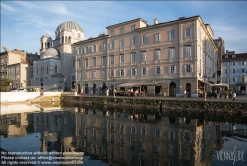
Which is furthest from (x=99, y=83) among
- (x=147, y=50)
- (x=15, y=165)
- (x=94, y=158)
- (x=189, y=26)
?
(x=15, y=165)

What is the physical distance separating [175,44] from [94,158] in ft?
96.9

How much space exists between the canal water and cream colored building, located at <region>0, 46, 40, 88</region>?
5750 centimetres

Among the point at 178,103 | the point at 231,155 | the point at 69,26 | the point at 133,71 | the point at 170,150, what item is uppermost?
the point at 69,26

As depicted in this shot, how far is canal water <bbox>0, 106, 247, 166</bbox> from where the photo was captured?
9.96 meters

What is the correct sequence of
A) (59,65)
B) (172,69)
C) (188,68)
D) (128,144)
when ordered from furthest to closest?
(59,65) → (172,69) → (188,68) → (128,144)

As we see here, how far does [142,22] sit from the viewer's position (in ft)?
133

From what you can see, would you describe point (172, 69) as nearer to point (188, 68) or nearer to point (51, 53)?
point (188, 68)

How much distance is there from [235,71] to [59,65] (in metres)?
55.6

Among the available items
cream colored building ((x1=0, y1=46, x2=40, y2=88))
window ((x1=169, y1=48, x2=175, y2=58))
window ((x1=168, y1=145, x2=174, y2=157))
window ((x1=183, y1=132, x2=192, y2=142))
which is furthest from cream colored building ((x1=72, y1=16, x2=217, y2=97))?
cream colored building ((x1=0, y1=46, x2=40, y2=88))

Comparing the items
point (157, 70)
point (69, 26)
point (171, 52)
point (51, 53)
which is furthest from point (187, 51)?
point (69, 26)

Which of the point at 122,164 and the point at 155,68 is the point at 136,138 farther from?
the point at 155,68

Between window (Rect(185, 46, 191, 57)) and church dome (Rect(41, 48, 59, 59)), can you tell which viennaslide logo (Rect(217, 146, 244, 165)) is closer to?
→ window (Rect(185, 46, 191, 57))

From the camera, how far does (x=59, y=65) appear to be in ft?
196

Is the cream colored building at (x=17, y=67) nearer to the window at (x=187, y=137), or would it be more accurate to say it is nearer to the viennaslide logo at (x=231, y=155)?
the window at (x=187, y=137)
